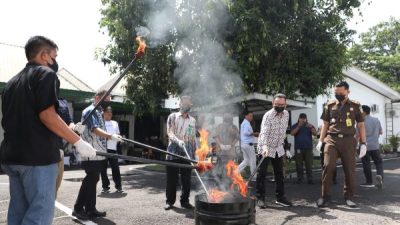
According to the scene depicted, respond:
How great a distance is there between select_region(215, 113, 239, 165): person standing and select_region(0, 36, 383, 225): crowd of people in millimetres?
25

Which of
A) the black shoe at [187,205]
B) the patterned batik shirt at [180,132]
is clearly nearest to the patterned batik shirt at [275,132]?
the patterned batik shirt at [180,132]

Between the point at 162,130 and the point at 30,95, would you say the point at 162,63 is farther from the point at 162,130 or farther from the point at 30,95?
the point at 162,130

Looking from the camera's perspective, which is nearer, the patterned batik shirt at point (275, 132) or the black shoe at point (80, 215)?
the black shoe at point (80, 215)

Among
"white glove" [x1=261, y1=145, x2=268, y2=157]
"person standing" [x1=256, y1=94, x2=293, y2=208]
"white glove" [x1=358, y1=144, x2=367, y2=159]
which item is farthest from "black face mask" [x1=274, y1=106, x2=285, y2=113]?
"white glove" [x1=358, y1=144, x2=367, y2=159]

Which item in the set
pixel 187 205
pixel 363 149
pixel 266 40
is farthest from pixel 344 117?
pixel 266 40

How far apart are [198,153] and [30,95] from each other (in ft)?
9.85

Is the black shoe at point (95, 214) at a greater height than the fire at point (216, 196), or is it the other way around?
the fire at point (216, 196)

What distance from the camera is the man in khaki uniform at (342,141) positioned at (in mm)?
5945

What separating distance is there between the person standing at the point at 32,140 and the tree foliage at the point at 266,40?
273 inches

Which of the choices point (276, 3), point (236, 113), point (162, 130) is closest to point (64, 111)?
point (276, 3)

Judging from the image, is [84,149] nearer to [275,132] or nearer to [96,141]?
[96,141]

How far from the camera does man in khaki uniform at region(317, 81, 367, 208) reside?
5.95 m

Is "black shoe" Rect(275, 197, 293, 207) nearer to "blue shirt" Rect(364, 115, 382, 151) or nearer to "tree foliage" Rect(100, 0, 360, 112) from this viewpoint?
"blue shirt" Rect(364, 115, 382, 151)

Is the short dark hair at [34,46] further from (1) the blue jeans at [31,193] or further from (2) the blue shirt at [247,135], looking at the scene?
(2) the blue shirt at [247,135]
